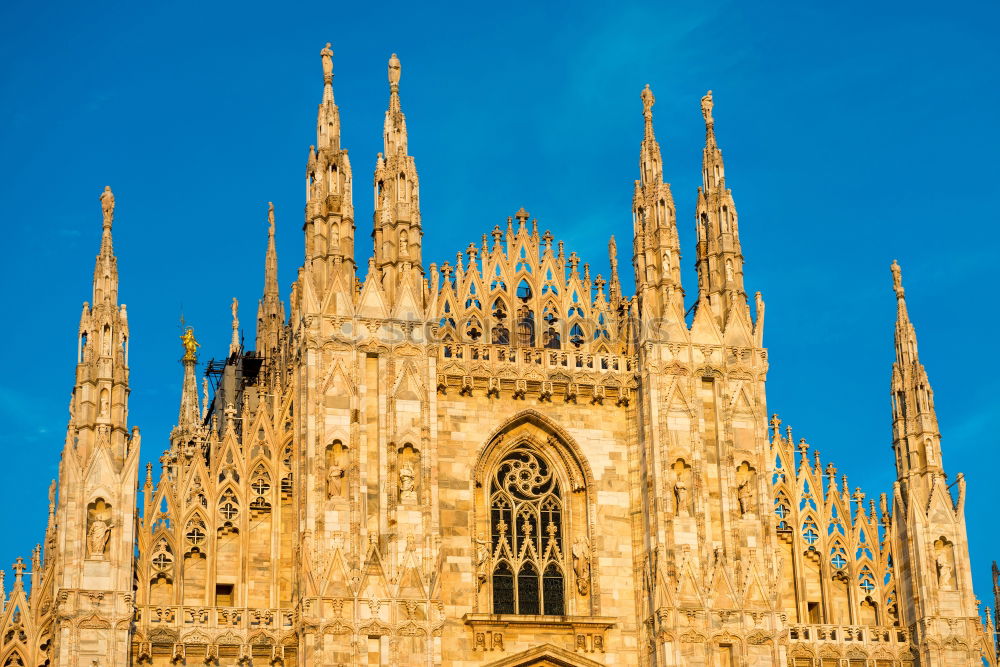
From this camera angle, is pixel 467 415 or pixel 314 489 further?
pixel 467 415

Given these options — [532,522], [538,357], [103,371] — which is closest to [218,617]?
[103,371]

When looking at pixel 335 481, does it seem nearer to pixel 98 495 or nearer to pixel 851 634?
pixel 98 495

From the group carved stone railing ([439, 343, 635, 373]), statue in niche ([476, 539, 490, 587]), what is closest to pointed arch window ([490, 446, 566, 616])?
statue in niche ([476, 539, 490, 587])

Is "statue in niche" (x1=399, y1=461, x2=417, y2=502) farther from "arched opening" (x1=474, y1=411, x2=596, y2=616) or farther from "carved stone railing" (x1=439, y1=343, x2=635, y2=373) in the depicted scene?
"carved stone railing" (x1=439, y1=343, x2=635, y2=373)

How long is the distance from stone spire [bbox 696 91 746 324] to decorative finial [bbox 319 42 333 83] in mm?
8361

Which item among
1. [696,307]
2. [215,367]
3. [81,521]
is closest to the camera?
[81,521]

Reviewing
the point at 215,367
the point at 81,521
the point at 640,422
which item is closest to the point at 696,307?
the point at 640,422

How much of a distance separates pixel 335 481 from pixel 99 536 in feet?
15.0

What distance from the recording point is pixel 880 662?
1457 inches

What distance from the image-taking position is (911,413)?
3853cm

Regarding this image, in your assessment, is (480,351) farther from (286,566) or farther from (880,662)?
(880,662)

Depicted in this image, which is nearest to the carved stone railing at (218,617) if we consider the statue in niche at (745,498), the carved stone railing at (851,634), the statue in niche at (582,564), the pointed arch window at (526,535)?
the pointed arch window at (526,535)

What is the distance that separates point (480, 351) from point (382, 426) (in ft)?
10.1

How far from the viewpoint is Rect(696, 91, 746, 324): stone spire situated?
39.2 metres
